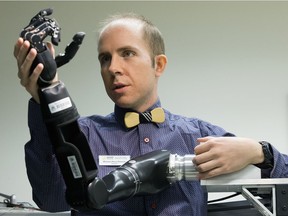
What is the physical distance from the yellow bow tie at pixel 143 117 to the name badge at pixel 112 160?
0.10 meters

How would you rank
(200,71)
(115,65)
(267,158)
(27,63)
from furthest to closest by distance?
(200,71) < (115,65) < (267,158) < (27,63)

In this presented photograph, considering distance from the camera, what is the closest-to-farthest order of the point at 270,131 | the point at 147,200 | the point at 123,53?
the point at 147,200 → the point at 123,53 → the point at 270,131

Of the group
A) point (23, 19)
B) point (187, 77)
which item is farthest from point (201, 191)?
point (23, 19)

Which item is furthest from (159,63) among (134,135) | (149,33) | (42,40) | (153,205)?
(42,40)

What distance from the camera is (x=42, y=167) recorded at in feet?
2.68

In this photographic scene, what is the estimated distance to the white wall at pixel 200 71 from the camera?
7.15 ft

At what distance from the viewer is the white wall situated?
2.18 m

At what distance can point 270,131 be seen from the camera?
7.13 feet

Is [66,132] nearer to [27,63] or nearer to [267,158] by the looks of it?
[27,63]

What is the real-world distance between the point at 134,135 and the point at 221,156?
0.29 m

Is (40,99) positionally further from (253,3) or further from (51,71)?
(253,3)

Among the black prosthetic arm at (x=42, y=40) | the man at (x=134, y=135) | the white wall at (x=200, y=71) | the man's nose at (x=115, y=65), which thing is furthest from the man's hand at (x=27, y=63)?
the white wall at (x=200, y=71)

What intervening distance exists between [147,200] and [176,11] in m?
1.59

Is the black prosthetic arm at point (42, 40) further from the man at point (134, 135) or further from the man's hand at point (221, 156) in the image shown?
the man's hand at point (221, 156)
